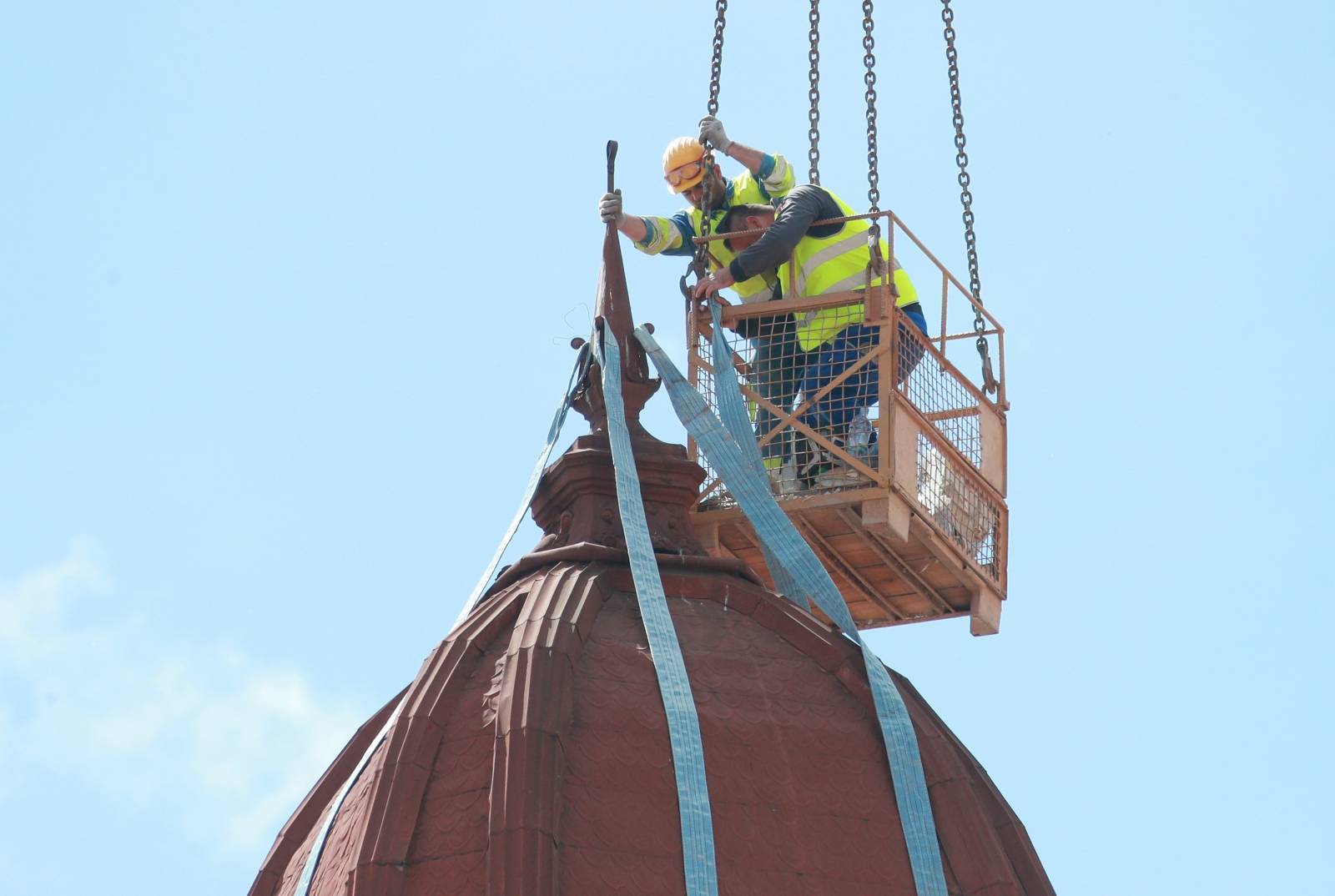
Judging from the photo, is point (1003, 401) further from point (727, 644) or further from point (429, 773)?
point (429, 773)

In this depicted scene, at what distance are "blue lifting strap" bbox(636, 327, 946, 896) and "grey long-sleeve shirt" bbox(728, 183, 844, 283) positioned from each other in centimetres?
62

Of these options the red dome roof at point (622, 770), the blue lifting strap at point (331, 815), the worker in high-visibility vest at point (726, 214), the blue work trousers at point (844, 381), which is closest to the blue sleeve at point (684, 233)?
the worker in high-visibility vest at point (726, 214)

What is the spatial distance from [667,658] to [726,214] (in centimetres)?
405

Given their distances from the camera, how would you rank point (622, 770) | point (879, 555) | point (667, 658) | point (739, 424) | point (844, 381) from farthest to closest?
point (879, 555)
point (844, 381)
point (739, 424)
point (667, 658)
point (622, 770)

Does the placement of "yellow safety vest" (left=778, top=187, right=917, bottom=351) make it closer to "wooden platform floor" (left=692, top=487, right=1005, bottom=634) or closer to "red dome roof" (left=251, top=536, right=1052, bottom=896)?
"wooden platform floor" (left=692, top=487, right=1005, bottom=634)

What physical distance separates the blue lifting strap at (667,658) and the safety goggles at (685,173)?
3.86ft

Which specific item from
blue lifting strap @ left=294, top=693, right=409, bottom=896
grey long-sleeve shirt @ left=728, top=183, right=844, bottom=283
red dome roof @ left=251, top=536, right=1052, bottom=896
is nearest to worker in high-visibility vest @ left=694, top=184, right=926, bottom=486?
grey long-sleeve shirt @ left=728, top=183, right=844, bottom=283

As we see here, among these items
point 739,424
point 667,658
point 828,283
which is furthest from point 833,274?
point 667,658

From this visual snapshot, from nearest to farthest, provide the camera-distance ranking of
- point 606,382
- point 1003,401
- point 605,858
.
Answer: point 605,858, point 606,382, point 1003,401

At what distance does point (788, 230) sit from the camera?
936 inches

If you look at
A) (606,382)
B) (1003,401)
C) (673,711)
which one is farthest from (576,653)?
(1003,401)

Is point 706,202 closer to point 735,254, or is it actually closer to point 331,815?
point 735,254

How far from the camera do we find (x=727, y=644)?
22047 mm

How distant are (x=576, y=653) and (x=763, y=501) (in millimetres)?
1956
